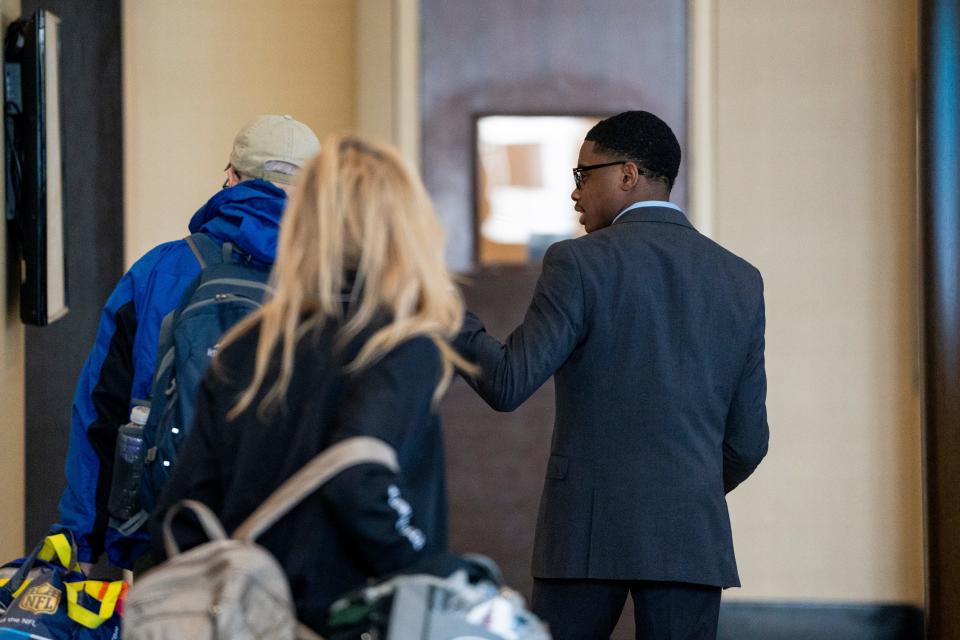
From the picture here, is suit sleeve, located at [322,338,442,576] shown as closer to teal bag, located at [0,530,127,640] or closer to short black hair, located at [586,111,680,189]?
teal bag, located at [0,530,127,640]

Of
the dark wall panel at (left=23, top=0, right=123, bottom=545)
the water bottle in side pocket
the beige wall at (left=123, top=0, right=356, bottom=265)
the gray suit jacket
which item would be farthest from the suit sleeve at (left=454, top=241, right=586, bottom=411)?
the beige wall at (left=123, top=0, right=356, bottom=265)

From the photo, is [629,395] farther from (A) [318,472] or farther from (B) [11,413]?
(B) [11,413]

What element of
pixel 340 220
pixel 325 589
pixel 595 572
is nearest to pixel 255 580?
pixel 325 589

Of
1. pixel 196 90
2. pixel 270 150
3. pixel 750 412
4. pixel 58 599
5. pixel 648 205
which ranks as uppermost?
pixel 196 90

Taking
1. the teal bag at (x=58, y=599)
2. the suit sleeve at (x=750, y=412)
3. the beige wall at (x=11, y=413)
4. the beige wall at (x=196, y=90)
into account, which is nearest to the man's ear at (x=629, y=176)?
the suit sleeve at (x=750, y=412)

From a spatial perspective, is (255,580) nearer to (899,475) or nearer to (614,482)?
(614,482)

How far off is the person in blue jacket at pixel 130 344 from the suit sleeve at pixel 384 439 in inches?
33.4

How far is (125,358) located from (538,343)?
847 mm

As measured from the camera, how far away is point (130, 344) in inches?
109

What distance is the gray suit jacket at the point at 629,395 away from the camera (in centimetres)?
290

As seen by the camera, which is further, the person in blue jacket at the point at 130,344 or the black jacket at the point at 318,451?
the person in blue jacket at the point at 130,344

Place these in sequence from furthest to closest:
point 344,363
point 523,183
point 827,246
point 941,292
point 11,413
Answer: point 523,183 → point 827,246 → point 941,292 → point 11,413 → point 344,363

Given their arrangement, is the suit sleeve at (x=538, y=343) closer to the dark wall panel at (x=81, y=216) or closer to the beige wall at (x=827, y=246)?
the dark wall panel at (x=81, y=216)

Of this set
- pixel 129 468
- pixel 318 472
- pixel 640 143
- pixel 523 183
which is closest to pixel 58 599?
pixel 129 468
